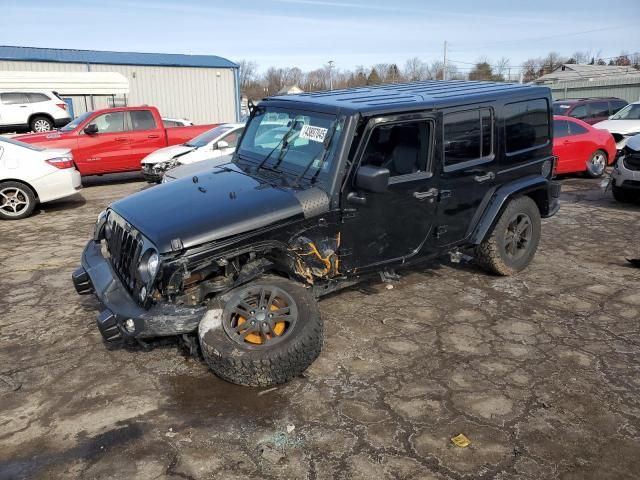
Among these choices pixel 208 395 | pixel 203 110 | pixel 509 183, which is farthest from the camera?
pixel 203 110

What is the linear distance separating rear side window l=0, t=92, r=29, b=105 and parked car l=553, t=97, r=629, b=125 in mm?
17143

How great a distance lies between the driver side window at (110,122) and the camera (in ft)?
39.4

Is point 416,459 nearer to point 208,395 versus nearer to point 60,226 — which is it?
point 208,395

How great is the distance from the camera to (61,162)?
29.7 ft

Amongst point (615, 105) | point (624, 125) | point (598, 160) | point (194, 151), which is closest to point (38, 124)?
point (194, 151)

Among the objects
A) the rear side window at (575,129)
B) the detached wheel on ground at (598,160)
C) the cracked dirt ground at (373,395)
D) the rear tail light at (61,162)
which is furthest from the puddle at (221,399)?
the detached wheel on ground at (598,160)

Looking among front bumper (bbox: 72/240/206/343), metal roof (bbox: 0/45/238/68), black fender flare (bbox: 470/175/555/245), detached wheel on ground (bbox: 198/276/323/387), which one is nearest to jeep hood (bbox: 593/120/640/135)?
black fender flare (bbox: 470/175/555/245)

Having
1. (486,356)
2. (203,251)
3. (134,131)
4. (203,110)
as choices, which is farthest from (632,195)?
(203,110)

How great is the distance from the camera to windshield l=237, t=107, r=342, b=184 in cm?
406

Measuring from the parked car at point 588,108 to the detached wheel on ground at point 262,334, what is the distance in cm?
1262

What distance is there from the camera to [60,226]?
26.9 feet

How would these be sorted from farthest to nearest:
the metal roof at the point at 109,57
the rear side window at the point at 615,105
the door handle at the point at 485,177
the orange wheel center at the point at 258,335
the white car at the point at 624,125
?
the metal roof at the point at 109,57
the rear side window at the point at 615,105
the white car at the point at 624,125
the door handle at the point at 485,177
the orange wheel center at the point at 258,335

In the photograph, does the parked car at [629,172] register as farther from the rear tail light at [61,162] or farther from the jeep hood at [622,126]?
the rear tail light at [61,162]

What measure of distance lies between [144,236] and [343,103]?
6.20 ft
